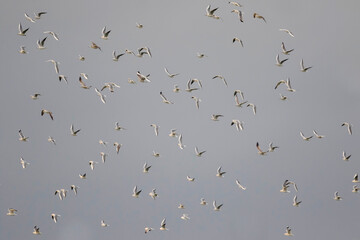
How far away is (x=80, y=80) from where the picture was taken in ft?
397

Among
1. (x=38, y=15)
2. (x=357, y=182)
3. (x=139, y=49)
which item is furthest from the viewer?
(x=357, y=182)

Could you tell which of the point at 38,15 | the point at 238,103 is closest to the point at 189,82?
the point at 238,103

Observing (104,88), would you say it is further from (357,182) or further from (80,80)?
(357,182)

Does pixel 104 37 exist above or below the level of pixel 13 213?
above

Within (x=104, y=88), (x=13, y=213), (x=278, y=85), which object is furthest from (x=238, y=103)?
(x=13, y=213)

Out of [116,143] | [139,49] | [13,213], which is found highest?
[139,49]

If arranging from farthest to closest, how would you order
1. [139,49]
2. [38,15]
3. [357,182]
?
[357,182]
[139,49]
[38,15]

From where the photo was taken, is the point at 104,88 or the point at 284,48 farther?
the point at 104,88

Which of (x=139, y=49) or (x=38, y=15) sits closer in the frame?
(x=38, y=15)

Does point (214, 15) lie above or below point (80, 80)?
above

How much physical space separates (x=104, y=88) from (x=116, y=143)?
486cm

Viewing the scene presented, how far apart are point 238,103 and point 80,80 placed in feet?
41.5

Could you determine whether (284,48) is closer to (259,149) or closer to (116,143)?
(259,149)

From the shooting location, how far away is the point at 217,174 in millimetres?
125812
